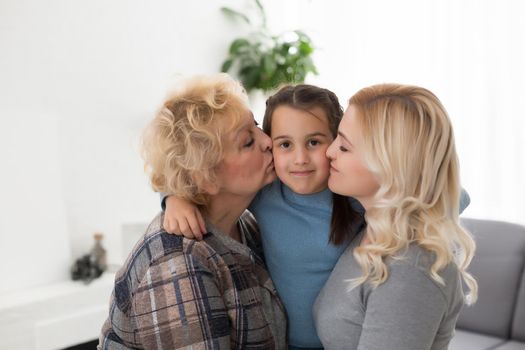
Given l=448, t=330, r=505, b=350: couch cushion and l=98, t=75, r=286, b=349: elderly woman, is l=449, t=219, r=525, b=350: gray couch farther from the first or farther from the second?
l=98, t=75, r=286, b=349: elderly woman

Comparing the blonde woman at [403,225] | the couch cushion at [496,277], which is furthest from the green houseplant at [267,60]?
the blonde woman at [403,225]

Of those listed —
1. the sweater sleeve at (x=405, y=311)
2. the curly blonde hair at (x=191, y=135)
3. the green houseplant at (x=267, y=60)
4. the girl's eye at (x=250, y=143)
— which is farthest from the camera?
the green houseplant at (x=267, y=60)

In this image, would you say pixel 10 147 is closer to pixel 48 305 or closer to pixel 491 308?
pixel 48 305

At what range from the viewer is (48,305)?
3191 mm

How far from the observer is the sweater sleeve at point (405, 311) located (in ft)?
4.18

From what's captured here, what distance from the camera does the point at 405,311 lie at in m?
1.27

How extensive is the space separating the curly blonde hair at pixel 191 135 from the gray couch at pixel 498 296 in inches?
69.4

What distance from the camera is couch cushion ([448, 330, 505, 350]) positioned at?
284cm

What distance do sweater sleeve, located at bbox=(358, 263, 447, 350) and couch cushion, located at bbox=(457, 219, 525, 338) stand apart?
1788 millimetres

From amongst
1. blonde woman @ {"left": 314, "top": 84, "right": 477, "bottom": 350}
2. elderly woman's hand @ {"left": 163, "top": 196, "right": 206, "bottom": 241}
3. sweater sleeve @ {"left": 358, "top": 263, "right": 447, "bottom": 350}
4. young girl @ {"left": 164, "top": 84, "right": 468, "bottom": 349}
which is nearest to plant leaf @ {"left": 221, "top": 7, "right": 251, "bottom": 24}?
young girl @ {"left": 164, "top": 84, "right": 468, "bottom": 349}

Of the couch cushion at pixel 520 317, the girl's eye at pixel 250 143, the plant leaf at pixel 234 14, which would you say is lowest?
the couch cushion at pixel 520 317

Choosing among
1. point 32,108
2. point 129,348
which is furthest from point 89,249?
point 129,348

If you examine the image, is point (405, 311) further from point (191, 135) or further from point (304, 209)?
point (191, 135)

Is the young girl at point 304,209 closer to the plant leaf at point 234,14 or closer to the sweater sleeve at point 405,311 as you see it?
the sweater sleeve at point 405,311
